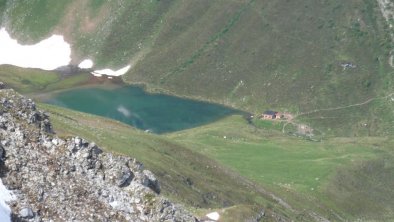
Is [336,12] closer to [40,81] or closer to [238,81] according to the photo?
[238,81]

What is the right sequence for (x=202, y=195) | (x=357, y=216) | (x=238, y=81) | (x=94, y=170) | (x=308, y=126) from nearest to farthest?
(x=94, y=170) < (x=202, y=195) < (x=357, y=216) < (x=308, y=126) < (x=238, y=81)

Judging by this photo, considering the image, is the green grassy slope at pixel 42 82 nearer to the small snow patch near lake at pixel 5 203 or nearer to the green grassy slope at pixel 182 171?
the green grassy slope at pixel 182 171

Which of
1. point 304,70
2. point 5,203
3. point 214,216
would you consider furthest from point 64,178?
point 304,70

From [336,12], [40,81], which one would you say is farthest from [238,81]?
[40,81]

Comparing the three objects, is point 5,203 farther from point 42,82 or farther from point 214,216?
point 42,82

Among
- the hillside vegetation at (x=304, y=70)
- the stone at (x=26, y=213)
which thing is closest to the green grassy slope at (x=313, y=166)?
the hillside vegetation at (x=304, y=70)

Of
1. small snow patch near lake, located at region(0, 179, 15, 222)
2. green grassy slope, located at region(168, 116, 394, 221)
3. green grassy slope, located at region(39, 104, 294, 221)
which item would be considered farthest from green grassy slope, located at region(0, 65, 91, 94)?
small snow patch near lake, located at region(0, 179, 15, 222)
